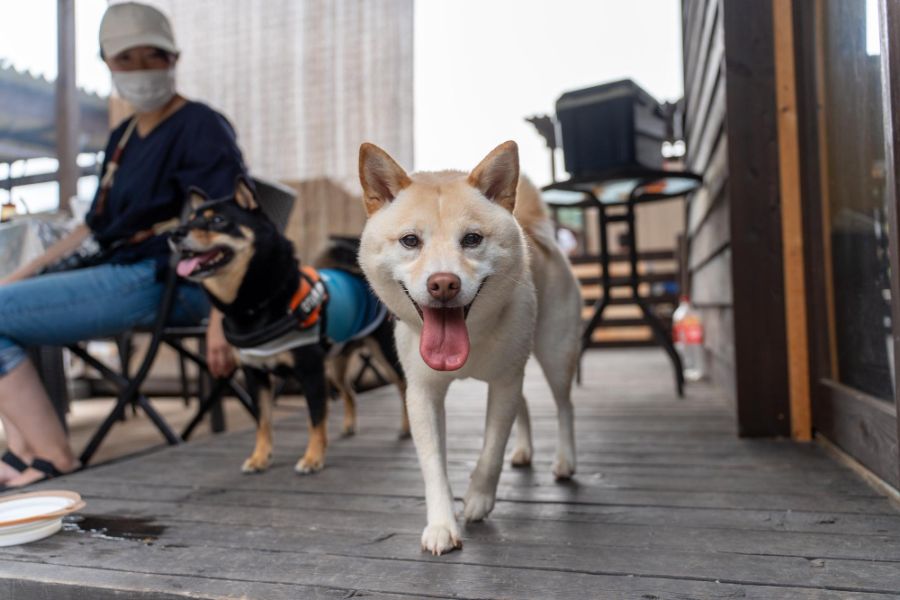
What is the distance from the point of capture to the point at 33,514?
55.1 inches

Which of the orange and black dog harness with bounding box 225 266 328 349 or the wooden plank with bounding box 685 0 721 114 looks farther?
the wooden plank with bounding box 685 0 721 114

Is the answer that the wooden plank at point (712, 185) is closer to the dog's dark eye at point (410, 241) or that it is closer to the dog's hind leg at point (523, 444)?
the dog's hind leg at point (523, 444)

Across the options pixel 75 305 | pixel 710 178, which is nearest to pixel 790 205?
pixel 710 178

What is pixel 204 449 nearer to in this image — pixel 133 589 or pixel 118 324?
pixel 118 324

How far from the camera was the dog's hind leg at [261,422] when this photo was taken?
78.2 inches

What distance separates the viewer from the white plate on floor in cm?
135

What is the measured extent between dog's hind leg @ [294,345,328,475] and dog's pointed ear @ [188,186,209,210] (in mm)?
597

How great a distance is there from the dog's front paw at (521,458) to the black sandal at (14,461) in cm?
149

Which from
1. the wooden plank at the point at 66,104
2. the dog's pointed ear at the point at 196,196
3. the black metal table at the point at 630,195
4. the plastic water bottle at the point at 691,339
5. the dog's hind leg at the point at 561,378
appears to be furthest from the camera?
the plastic water bottle at the point at 691,339

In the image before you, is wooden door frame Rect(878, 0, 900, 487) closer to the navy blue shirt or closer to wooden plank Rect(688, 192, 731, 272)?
wooden plank Rect(688, 192, 731, 272)

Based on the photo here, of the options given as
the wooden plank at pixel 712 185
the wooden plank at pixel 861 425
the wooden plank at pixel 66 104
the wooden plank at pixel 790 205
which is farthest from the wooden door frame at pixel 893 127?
the wooden plank at pixel 66 104

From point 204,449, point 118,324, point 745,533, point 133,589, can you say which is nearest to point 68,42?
point 118,324

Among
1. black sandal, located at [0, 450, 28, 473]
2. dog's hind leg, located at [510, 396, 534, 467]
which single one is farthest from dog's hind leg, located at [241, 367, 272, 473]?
dog's hind leg, located at [510, 396, 534, 467]

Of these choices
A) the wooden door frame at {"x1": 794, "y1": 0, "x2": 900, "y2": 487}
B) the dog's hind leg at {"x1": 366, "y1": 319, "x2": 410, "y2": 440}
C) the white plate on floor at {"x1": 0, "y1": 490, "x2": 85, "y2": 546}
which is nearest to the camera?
the white plate on floor at {"x1": 0, "y1": 490, "x2": 85, "y2": 546}
